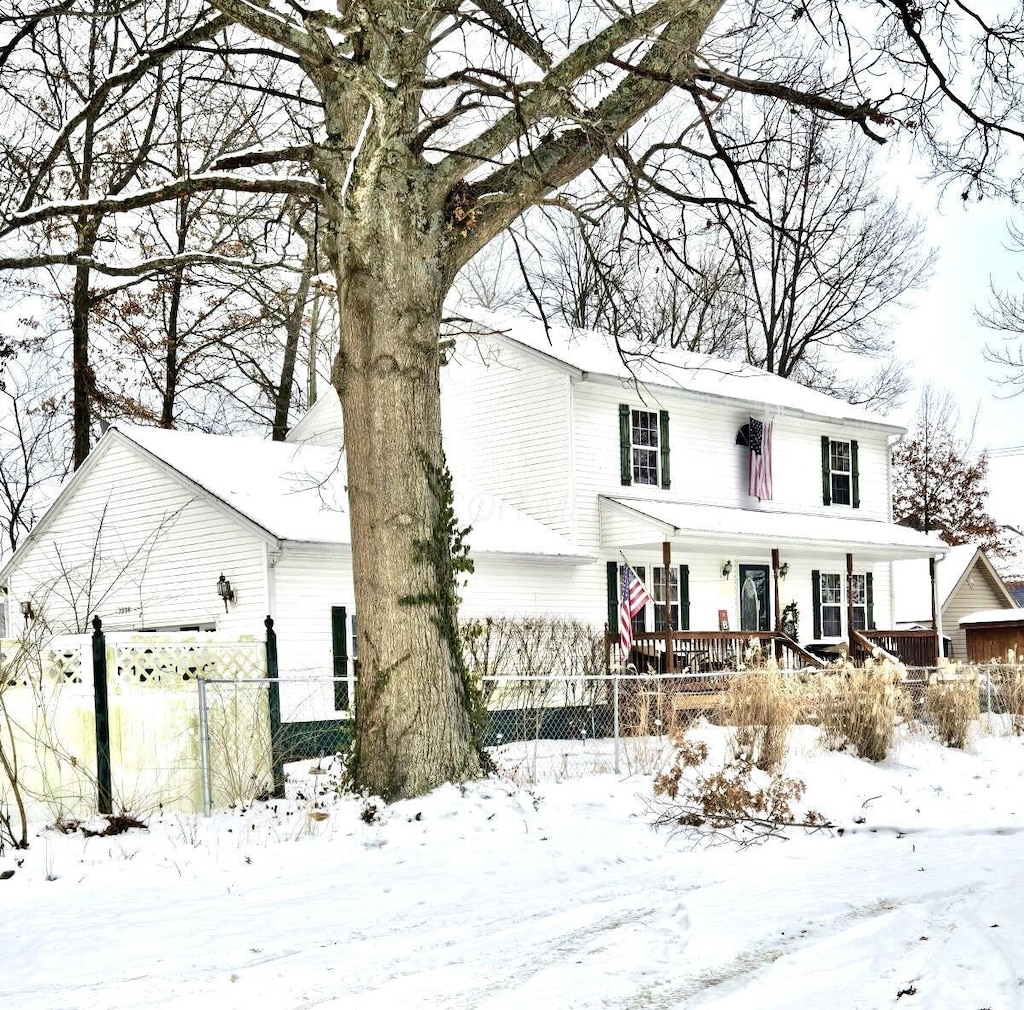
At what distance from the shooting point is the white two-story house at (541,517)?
20.7m

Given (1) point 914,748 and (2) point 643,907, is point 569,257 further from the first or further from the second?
(2) point 643,907

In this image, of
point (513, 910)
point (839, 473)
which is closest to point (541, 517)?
point (839, 473)

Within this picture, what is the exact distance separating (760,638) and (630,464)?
400cm

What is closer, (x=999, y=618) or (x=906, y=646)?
(x=906, y=646)

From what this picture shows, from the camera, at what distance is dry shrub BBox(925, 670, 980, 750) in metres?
16.8

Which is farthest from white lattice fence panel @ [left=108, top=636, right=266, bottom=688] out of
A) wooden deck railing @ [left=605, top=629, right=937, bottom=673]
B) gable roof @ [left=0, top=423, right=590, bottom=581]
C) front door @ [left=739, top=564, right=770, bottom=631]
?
front door @ [left=739, top=564, right=770, bottom=631]

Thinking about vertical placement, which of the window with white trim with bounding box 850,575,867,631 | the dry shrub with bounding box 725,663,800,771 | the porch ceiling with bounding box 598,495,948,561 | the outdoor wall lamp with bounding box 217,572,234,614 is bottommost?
the dry shrub with bounding box 725,663,800,771

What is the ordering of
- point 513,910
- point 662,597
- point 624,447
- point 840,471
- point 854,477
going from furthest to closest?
1. point 854,477
2. point 840,471
3. point 662,597
4. point 624,447
5. point 513,910

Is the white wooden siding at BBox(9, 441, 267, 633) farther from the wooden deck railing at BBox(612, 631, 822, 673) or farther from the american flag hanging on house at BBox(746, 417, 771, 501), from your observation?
the american flag hanging on house at BBox(746, 417, 771, 501)

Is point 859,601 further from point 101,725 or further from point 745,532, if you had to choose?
point 101,725

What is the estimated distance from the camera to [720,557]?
26.8m

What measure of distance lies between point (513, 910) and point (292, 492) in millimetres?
14648

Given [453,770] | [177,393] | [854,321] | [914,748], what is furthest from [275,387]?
[453,770]

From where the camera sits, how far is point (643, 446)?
25.8m
